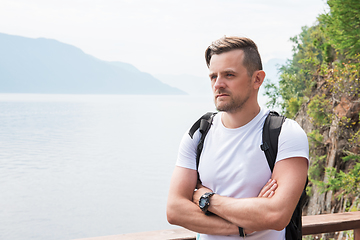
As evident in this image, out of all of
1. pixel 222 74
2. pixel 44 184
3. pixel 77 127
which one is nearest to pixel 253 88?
pixel 222 74

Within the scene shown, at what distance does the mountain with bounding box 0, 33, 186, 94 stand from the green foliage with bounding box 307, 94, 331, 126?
6148 inches

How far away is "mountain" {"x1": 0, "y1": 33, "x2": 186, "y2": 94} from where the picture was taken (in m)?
152

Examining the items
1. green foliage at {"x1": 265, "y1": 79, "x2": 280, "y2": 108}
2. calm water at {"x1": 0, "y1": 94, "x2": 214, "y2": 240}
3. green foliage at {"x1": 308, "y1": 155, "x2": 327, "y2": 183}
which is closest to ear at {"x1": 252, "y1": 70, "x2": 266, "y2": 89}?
green foliage at {"x1": 308, "y1": 155, "x2": 327, "y2": 183}

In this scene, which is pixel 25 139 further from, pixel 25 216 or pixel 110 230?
pixel 110 230

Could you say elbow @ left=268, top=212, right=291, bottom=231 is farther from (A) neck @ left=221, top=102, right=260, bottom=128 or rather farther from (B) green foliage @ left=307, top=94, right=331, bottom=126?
(B) green foliage @ left=307, top=94, right=331, bottom=126

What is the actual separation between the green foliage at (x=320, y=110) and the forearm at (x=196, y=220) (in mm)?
9836

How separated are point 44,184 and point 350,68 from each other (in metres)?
94.1

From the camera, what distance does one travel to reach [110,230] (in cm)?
7556

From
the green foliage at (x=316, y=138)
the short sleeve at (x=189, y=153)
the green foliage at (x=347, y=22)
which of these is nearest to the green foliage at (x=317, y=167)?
the green foliage at (x=316, y=138)

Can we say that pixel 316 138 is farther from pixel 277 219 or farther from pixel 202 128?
pixel 277 219

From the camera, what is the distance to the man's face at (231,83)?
5.54 ft

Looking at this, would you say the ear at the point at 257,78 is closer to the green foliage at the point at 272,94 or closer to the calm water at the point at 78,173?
the green foliage at the point at 272,94

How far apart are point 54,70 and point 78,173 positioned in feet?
287

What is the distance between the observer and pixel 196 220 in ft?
5.49
